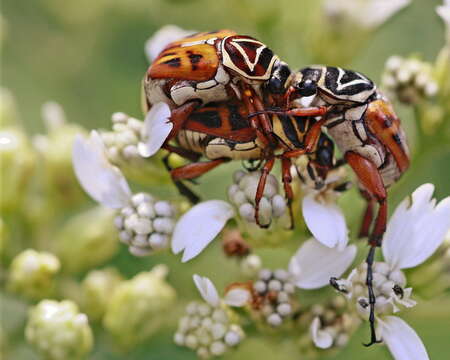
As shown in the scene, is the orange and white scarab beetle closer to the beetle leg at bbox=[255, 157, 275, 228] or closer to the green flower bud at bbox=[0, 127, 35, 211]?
the beetle leg at bbox=[255, 157, 275, 228]

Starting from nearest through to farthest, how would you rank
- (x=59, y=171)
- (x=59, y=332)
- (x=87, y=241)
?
1. (x=59, y=332)
2. (x=87, y=241)
3. (x=59, y=171)

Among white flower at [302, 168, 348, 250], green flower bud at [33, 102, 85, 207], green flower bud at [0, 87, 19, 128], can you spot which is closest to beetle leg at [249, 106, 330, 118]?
white flower at [302, 168, 348, 250]

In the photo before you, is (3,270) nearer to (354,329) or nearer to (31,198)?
(31,198)

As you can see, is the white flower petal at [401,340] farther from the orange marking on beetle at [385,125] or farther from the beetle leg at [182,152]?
the beetle leg at [182,152]

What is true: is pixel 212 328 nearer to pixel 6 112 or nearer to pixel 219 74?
pixel 219 74

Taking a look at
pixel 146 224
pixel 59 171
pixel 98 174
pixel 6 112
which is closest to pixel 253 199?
pixel 146 224

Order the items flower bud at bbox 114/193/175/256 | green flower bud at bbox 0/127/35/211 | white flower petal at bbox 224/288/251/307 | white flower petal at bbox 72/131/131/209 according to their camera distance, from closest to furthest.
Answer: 1. white flower petal at bbox 224/288/251/307
2. flower bud at bbox 114/193/175/256
3. white flower petal at bbox 72/131/131/209
4. green flower bud at bbox 0/127/35/211
